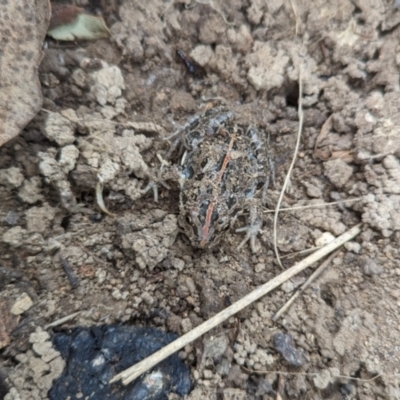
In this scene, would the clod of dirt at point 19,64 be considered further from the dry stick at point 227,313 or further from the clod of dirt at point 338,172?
the clod of dirt at point 338,172

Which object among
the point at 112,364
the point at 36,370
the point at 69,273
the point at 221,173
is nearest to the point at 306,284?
the point at 221,173

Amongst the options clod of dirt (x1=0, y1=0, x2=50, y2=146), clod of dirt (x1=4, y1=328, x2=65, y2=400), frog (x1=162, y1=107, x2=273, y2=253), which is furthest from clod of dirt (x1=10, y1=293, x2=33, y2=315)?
frog (x1=162, y1=107, x2=273, y2=253)

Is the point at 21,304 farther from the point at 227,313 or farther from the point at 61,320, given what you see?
the point at 227,313

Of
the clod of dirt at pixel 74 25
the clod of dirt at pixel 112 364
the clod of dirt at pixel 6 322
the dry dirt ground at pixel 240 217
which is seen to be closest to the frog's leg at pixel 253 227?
the dry dirt ground at pixel 240 217

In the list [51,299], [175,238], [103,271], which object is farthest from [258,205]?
[51,299]

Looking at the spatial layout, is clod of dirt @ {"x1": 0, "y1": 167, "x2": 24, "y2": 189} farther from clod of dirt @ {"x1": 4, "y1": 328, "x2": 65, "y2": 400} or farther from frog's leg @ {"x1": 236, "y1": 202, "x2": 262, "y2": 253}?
frog's leg @ {"x1": 236, "y1": 202, "x2": 262, "y2": 253}
